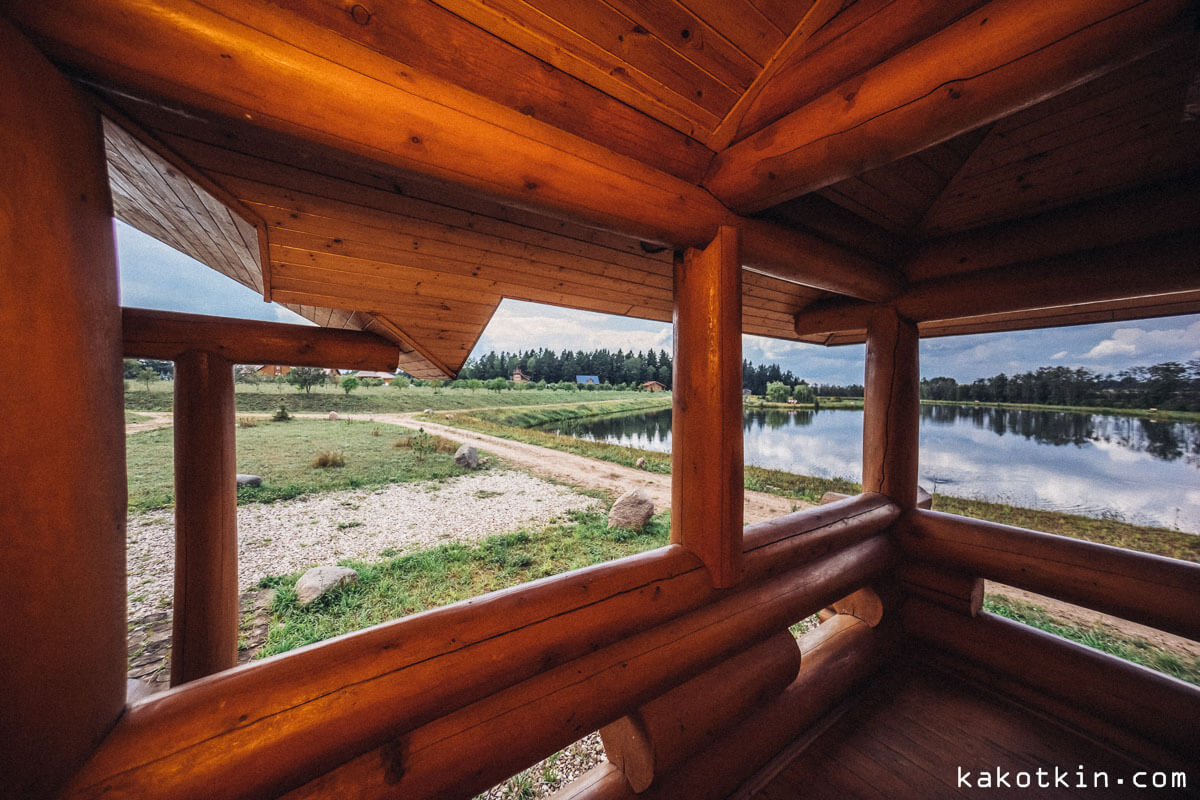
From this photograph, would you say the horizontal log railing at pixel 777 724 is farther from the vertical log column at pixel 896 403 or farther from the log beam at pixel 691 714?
the vertical log column at pixel 896 403

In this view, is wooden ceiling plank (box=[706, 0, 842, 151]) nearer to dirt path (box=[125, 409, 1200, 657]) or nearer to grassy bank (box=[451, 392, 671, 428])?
dirt path (box=[125, 409, 1200, 657])

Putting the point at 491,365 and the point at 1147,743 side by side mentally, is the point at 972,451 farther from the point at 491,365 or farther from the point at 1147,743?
the point at 491,365

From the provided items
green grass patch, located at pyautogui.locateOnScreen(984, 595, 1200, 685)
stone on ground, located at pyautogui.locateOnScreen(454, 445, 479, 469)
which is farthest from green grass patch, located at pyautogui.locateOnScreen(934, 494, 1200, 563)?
stone on ground, located at pyautogui.locateOnScreen(454, 445, 479, 469)

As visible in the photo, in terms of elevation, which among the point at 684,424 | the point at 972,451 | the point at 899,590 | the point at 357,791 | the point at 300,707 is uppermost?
the point at 684,424

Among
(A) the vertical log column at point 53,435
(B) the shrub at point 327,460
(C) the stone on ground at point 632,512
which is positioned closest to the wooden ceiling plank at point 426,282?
(A) the vertical log column at point 53,435

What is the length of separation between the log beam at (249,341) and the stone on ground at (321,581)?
304cm

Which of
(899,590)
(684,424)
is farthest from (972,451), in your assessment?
(684,424)

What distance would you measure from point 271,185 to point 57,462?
146 cm

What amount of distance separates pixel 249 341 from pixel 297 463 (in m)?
10.2

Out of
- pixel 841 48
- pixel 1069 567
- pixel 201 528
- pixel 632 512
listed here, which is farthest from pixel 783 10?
pixel 632 512

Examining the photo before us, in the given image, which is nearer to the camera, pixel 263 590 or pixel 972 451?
pixel 263 590

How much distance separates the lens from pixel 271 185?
1693 mm

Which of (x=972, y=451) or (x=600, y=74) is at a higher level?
(x=600, y=74)

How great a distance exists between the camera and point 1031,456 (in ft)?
68.7
